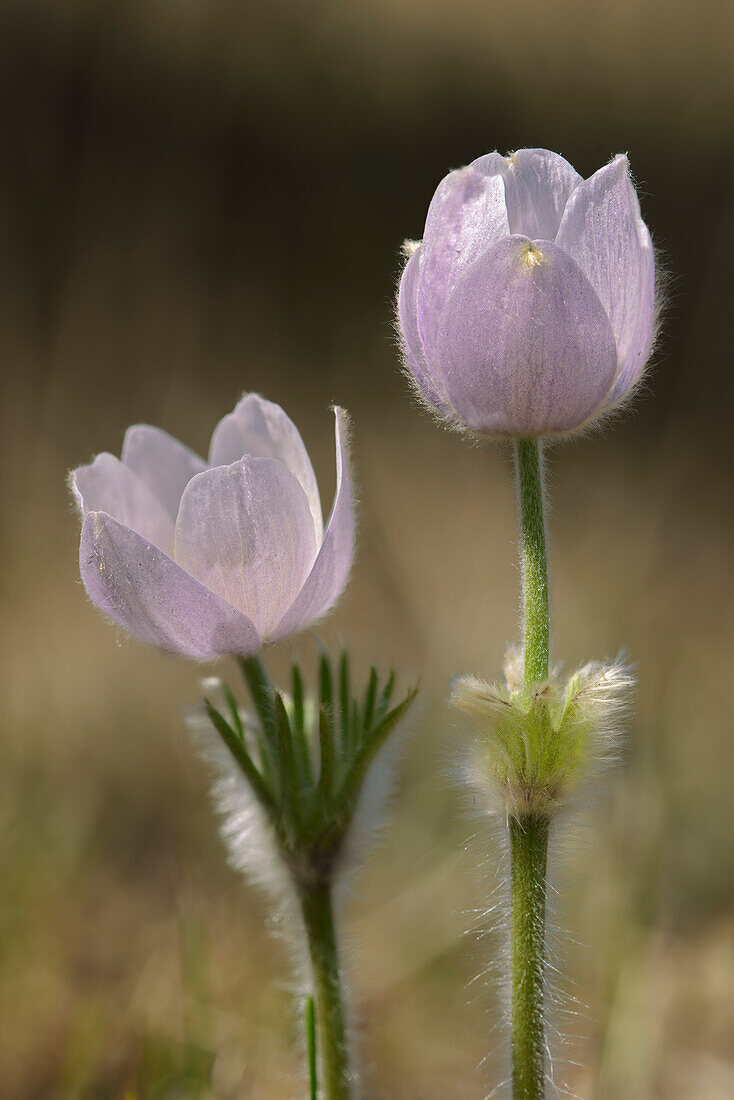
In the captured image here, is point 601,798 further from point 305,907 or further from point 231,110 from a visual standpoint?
point 231,110

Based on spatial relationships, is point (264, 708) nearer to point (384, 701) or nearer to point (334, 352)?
point (384, 701)

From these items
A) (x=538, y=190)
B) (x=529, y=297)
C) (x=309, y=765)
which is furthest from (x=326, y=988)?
(x=538, y=190)

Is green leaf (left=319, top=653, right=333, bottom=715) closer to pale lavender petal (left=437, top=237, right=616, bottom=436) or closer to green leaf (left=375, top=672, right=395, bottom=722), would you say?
green leaf (left=375, top=672, right=395, bottom=722)

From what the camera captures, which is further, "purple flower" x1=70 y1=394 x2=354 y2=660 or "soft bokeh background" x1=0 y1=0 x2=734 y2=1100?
"soft bokeh background" x1=0 y1=0 x2=734 y2=1100

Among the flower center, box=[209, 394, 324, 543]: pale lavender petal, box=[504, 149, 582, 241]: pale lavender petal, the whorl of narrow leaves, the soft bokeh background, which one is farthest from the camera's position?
the soft bokeh background

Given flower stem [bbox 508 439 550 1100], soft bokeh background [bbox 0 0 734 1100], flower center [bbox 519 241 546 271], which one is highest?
soft bokeh background [bbox 0 0 734 1100]

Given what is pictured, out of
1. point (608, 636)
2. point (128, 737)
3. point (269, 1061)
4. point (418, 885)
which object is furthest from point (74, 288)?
point (269, 1061)

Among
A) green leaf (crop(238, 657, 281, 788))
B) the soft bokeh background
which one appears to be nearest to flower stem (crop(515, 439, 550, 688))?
green leaf (crop(238, 657, 281, 788))

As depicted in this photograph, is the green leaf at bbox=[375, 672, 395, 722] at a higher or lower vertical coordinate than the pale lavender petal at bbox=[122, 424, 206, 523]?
lower
